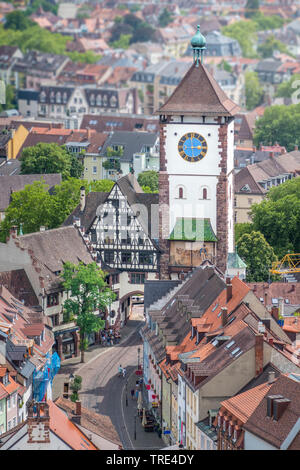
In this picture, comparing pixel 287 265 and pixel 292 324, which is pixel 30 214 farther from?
pixel 292 324

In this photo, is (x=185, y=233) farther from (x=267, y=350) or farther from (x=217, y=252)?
(x=267, y=350)

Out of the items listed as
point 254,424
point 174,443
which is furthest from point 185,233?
point 254,424

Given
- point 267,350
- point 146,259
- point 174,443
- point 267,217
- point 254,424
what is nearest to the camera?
point 254,424

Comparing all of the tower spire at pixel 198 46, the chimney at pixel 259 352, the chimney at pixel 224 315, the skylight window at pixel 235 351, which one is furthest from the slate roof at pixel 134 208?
the chimney at pixel 259 352

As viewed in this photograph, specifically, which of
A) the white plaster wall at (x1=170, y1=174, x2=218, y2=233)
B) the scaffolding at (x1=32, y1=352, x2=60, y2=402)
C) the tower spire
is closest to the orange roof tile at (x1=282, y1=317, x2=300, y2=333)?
the scaffolding at (x1=32, y1=352, x2=60, y2=402)

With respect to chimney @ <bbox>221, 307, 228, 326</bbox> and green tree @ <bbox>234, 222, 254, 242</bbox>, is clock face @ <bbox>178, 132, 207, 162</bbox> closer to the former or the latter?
green tree @ <bbox>234, 222, 254, 242</bbox>

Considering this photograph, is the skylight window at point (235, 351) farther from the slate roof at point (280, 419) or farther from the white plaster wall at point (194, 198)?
the white plaster wall at point (194, 198)
